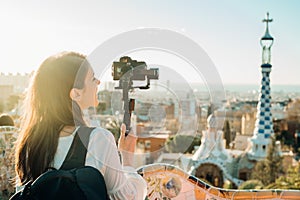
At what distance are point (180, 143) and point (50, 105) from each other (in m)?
0.44

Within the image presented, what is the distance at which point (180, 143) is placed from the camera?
44.8 inches

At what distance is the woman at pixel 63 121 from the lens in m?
0.79

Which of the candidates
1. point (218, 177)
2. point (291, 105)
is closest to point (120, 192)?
point (218, 177)

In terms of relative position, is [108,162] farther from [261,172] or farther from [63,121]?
[261,172]

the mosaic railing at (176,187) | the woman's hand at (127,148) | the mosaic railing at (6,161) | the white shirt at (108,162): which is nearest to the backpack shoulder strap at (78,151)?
the white shirt at (108,162)

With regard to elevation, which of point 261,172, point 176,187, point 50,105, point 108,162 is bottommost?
point 261,172

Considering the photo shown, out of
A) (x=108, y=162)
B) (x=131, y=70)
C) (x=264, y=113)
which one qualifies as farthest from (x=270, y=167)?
(x=108, y=162)

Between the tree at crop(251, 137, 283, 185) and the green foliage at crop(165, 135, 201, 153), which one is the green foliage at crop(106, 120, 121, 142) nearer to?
the green foliage at crop(165, 135, 201, 153)

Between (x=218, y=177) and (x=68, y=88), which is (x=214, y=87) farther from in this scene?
(x=218, y=177)

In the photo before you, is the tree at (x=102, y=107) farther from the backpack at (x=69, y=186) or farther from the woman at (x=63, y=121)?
the backpack at (x=69, y=186)

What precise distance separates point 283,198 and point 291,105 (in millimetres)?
14815

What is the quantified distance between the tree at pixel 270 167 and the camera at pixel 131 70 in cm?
583

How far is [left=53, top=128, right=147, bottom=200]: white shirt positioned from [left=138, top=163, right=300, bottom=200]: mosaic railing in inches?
15.8

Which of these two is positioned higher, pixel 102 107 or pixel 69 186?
pixel 102 107
